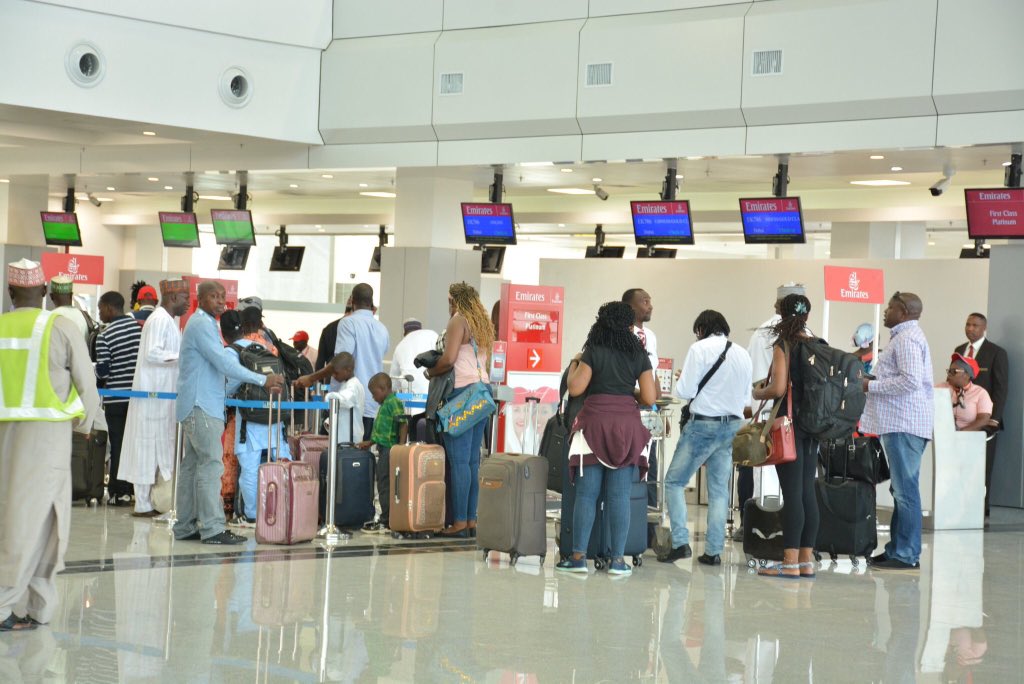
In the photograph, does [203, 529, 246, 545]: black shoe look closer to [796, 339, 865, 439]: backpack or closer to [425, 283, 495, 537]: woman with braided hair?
[425, 283, 495, 537]: woman with braided hair

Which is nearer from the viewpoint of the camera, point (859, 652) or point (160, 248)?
point (859, 652)

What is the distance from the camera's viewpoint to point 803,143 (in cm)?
1137

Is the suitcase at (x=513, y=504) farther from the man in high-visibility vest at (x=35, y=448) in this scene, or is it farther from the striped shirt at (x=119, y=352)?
the striped shirt at (x=119, y=352)

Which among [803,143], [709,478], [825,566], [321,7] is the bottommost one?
[825,566]

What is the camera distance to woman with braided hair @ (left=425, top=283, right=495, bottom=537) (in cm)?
812


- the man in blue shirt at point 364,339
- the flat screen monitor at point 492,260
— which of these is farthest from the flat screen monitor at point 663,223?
the flat screen monitor at point 492,260

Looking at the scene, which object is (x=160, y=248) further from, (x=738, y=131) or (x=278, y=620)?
(x=278, y=620)

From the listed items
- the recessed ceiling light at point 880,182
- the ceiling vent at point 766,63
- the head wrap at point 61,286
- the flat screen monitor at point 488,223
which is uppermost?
the ceiling vent at point 766,63

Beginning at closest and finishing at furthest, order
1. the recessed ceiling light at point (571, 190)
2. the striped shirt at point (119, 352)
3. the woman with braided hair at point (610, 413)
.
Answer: the woman with braided hair at point (610, 413) < the striped shirt at point (119, 352) < the recessed ceiling light at point (571, 190)

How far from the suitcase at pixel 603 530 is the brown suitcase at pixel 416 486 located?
1042 mm

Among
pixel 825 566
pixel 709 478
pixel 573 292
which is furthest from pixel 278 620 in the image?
pixel 573 292

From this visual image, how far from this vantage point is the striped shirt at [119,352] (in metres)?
9.59

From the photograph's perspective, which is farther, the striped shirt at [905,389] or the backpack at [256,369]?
the backpack at [256,369]

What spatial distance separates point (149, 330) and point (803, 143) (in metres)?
5.74
